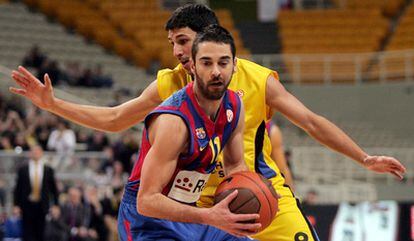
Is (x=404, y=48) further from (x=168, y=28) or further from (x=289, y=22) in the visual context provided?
(x=168, y=28)

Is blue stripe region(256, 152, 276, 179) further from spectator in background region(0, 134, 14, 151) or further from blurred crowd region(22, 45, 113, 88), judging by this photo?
blurred crowd region(22, 45, 113, 88)

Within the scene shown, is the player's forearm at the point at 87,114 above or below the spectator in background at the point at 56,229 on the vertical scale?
above

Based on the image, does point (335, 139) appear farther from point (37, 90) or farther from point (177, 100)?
point (37, 90)

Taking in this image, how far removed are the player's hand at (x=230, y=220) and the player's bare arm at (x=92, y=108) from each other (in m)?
1.52

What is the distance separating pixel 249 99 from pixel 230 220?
5.04ft

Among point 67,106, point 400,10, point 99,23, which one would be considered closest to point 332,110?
point 400,10

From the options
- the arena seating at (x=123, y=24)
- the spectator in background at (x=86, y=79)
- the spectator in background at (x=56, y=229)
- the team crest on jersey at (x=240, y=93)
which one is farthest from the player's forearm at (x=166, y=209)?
the arena seating at (x=123, y=24)

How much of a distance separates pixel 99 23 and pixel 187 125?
2035 centimetres

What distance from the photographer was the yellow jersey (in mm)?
5965

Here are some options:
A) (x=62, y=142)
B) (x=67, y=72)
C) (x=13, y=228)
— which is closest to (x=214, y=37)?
(x=13, y=228)

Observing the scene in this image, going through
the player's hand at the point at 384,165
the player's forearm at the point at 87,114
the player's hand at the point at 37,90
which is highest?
the player's hand at the point at 37,90

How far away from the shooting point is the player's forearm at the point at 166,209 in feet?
15.7

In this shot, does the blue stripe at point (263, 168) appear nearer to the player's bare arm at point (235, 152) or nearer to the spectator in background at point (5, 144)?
the player's bare arm at point (235, 152)

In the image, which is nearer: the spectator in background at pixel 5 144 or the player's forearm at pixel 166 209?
the player's forearm at pixel 166 209
